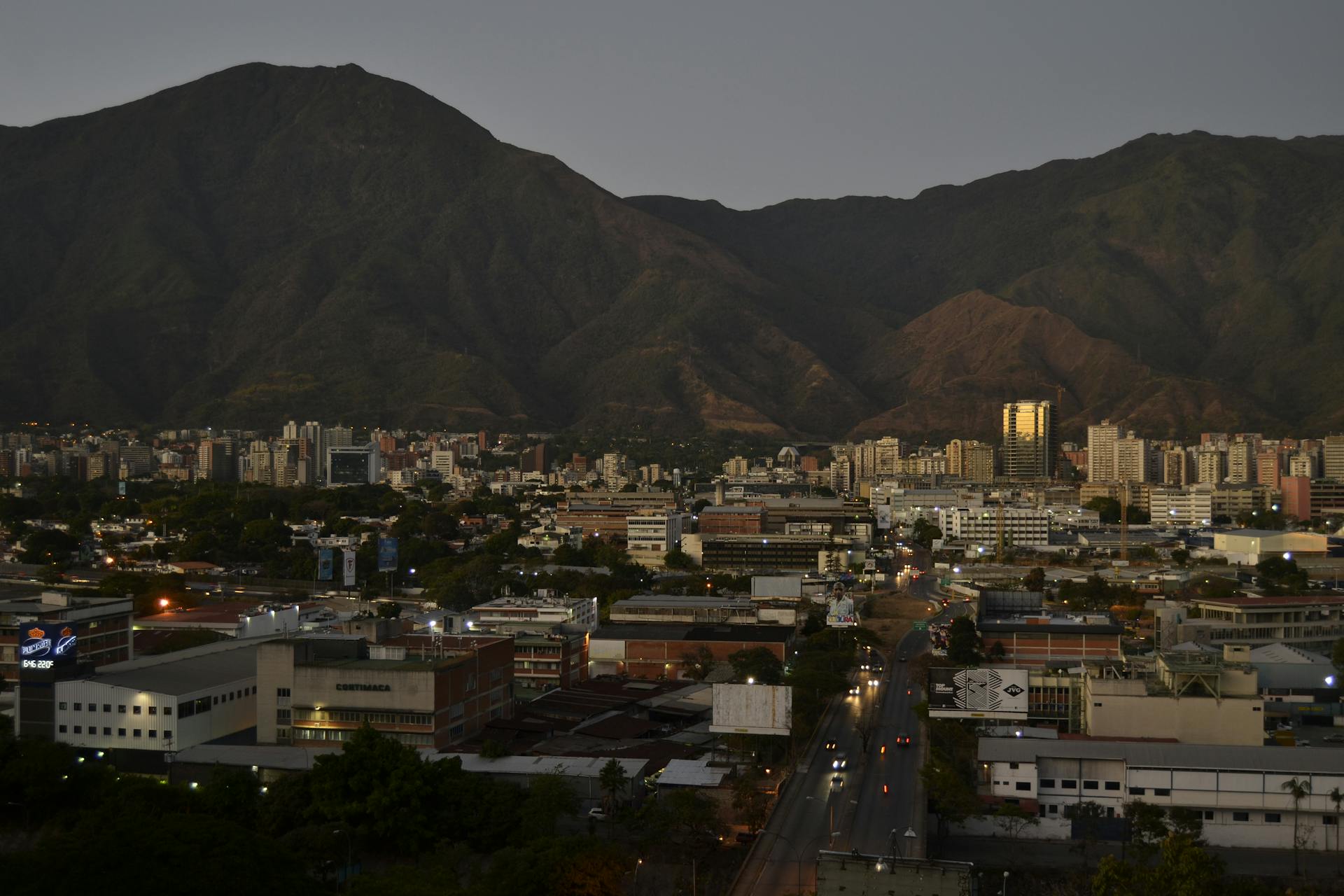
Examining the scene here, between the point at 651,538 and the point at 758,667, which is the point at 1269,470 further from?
the point at 758,667

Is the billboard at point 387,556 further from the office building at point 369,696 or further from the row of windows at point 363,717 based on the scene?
the row of windows at point 363,717

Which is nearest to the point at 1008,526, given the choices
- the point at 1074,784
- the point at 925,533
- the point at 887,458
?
the point at 925,533

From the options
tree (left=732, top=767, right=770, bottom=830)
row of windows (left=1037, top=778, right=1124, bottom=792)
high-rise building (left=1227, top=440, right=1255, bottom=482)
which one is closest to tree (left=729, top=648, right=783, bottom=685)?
tree (left=732, top=767, right=770, bottom=830)

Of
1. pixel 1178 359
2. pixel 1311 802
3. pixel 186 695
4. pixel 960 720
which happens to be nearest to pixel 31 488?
pixel 186 695

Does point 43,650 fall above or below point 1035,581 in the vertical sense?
above

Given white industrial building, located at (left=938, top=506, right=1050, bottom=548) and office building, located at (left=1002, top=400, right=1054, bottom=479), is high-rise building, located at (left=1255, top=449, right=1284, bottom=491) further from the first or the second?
white industrial building, located at (left=938, top=506, right=1050, bottom=548)

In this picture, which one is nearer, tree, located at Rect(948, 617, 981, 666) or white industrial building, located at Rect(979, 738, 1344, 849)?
white industrial building, located at Rect(979, 738, 1344, 849)

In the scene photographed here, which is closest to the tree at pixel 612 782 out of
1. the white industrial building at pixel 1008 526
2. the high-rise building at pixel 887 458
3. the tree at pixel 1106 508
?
the white industrial building at pixel 1008 526
